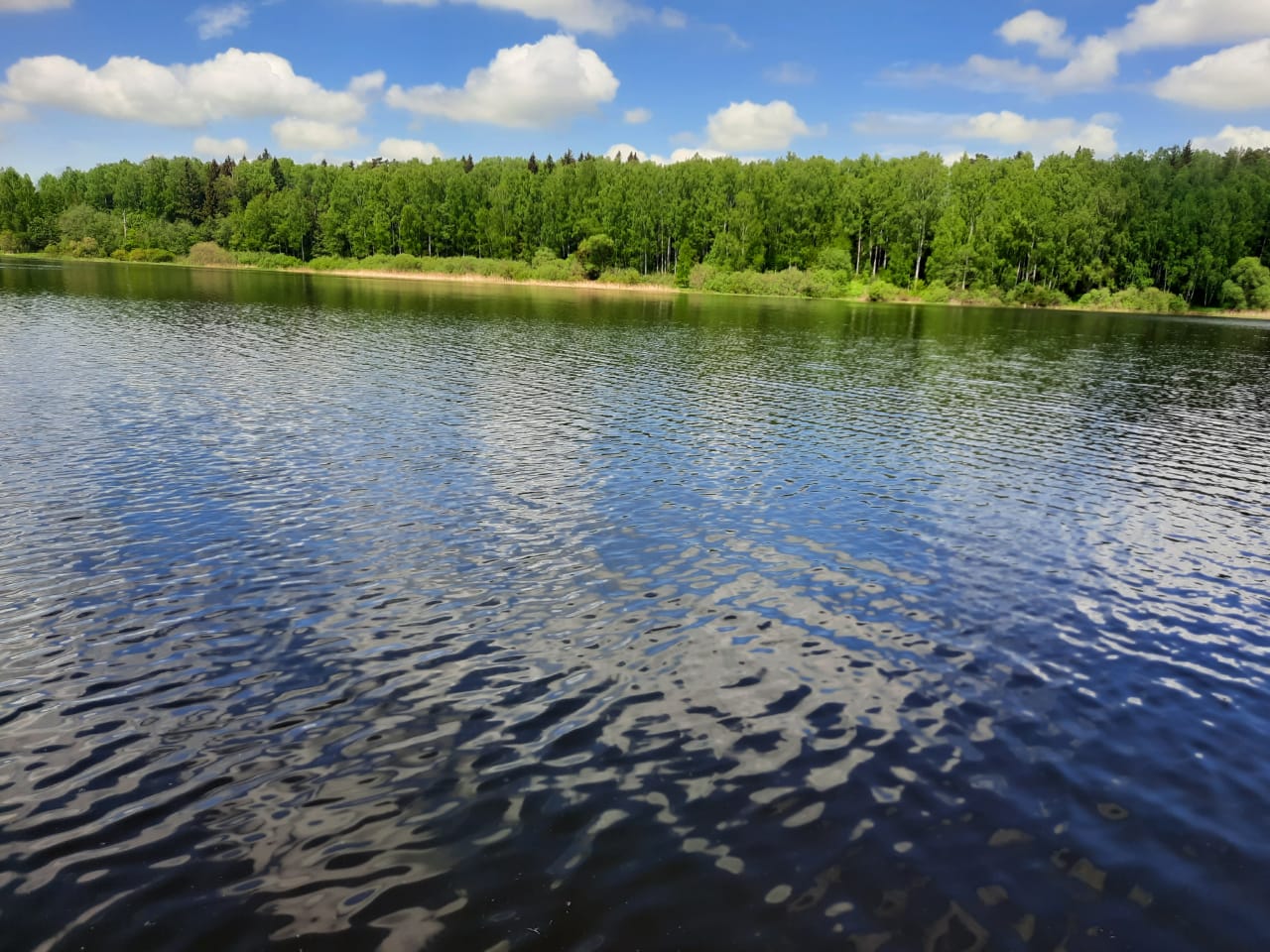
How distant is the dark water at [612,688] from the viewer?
336 inches

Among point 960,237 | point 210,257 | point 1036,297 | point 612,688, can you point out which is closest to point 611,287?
point 960,237

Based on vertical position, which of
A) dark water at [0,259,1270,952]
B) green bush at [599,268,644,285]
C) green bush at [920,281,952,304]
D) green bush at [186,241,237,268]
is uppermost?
green bush at [186,241,237,268]

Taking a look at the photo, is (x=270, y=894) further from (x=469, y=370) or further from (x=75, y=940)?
(x=469, y=370)

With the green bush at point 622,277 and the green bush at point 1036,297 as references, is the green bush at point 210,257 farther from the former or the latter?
the green bush at point 1036,297

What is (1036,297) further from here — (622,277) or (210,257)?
(210,257)

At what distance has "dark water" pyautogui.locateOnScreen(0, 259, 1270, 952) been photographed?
8.55m

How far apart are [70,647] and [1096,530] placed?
26.0 m

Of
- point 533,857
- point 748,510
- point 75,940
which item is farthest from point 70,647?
point 748,510

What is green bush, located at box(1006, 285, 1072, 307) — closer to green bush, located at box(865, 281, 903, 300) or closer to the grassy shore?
the grassy shore

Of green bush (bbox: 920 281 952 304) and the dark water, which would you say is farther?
green bush (bbox: 920 281 952 304)

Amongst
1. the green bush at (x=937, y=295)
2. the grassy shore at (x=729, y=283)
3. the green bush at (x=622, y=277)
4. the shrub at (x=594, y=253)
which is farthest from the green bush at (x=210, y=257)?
the green bush at (x=937, y=295)

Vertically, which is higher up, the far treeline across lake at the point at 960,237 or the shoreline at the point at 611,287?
the far treeline across lake at the point at 960,237

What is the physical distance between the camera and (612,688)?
12.9 metres

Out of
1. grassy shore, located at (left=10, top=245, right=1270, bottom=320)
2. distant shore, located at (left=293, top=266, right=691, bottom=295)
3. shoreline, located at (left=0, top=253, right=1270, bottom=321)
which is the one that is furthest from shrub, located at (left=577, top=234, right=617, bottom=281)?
shoreline, located at (left=0, top=253, right=1270, bottom=321)
